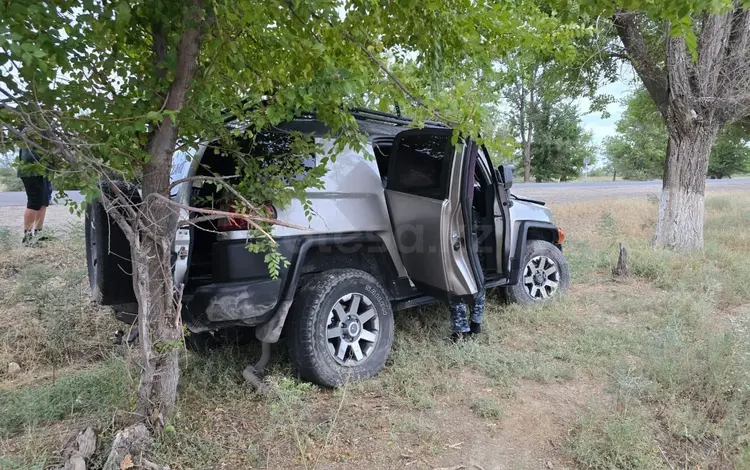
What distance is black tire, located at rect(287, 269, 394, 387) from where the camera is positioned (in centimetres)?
324

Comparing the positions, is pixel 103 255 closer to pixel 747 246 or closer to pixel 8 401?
pixel 8 401

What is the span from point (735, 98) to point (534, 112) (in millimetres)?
28230

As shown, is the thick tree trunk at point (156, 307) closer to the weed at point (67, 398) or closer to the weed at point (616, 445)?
the weed at point (67, 398)

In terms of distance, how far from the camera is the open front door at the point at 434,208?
366cm

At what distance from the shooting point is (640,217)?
12930 millimetres

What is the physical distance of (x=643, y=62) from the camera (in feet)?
25.5

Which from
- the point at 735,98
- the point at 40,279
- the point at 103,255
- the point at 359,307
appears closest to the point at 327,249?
the point at 359,307

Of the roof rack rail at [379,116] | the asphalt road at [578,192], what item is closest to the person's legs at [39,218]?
the roof rack rail at [379,116]

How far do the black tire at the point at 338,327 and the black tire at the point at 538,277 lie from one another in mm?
2058

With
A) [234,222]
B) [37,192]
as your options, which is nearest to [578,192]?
[37,192]

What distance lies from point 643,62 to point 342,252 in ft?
23.2

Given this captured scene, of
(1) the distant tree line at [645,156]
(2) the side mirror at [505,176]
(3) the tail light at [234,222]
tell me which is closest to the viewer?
(3) the tail light at [234,222]

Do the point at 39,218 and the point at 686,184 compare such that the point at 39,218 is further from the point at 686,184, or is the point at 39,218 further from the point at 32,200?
the point at 686,184

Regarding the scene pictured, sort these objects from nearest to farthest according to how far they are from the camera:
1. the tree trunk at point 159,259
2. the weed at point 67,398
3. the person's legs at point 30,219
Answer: the tree trunk at point 159,259
the weed at point 67,398
the person's legs at point 30,219
